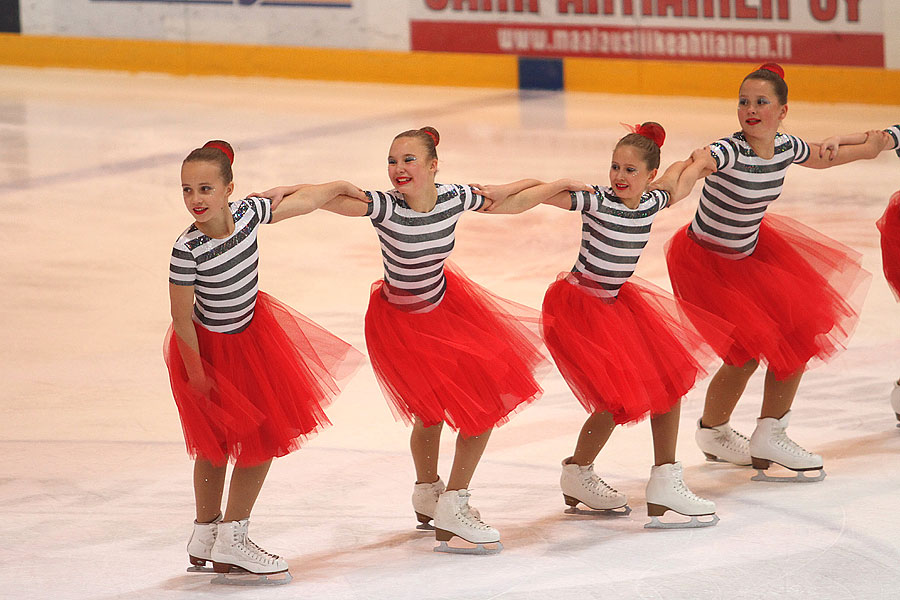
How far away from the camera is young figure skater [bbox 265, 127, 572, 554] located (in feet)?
11.5

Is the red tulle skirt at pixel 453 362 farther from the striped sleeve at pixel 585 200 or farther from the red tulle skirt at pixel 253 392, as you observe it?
the striped sleeve at pixel 585 200

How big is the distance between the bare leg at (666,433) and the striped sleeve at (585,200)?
23.7 inches

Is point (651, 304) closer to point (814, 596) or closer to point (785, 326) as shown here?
point (785, 326)

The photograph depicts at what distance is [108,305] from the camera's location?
20.1 ft

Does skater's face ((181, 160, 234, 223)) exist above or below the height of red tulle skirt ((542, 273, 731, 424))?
above

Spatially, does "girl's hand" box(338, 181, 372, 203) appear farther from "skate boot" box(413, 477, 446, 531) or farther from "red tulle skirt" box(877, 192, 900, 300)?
"red tulle skirt" box(877, 192, 900, 300)

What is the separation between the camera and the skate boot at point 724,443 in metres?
4.21

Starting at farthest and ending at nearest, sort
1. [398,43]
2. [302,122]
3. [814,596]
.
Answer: [398,43]
[302,122]
[814,596]

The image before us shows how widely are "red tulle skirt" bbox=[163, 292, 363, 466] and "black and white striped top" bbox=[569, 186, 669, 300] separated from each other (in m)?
0.82

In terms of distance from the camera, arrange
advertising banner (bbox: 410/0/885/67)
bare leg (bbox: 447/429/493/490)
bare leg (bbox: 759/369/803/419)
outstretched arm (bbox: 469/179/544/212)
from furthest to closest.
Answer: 1. advertising banner (bbox: 410/0/885/67)
2. bare leg (bbox: 759/369/803/419)
3. outstretched arm (bbox: 469/179/544/212)
4. bare leg (bbox: 447/429/493/490)

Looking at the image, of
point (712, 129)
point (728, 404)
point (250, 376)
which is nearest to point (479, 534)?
point (250, 376)

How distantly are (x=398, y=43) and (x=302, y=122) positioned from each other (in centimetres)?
244

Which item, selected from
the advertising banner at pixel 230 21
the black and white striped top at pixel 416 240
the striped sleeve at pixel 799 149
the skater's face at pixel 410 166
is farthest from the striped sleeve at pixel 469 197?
the advertising banner at pixel 230 21

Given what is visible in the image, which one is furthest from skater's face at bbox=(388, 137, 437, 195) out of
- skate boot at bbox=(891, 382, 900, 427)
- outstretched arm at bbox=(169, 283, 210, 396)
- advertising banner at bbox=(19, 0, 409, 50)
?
advertising banner at bbox=(19, 0, 409, 50)
